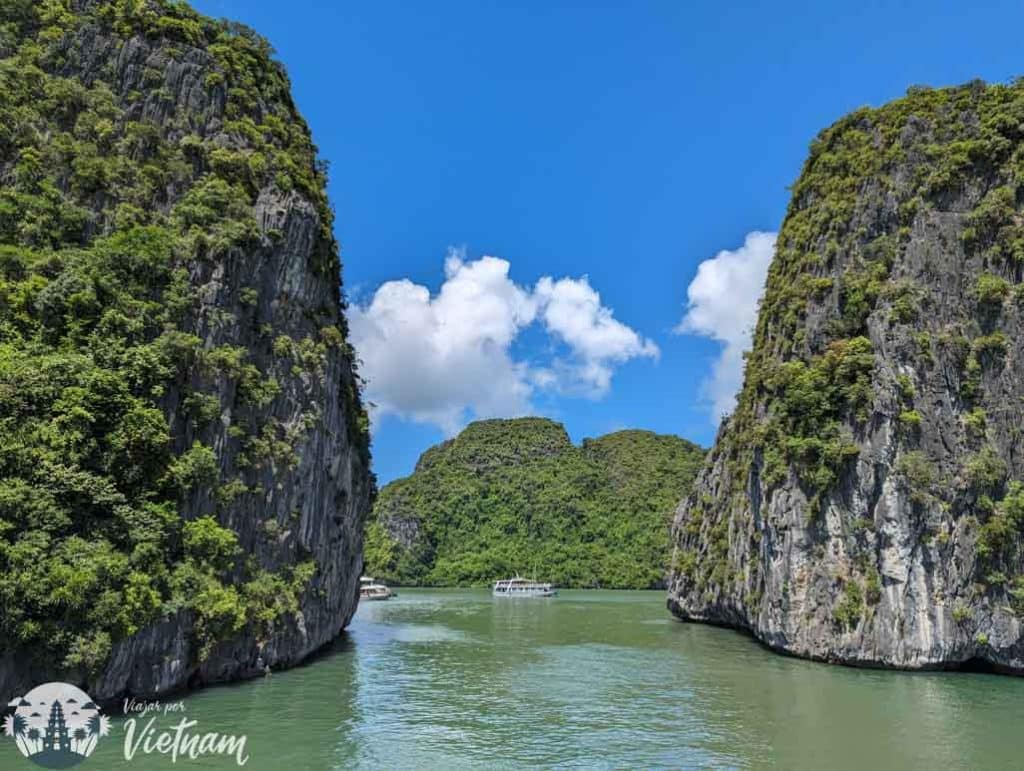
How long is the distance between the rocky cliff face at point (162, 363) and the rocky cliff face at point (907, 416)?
20.2 m

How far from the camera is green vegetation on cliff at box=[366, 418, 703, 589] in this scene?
107m

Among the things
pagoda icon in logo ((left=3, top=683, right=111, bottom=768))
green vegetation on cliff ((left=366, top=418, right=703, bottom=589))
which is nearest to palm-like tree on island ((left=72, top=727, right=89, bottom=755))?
pagoda icon in logo ((left=3, top=683, right=111, bottom=768))

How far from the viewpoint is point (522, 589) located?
274 ft

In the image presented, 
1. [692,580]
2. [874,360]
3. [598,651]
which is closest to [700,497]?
[692,580]

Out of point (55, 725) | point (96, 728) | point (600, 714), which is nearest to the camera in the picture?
point (55, 725)

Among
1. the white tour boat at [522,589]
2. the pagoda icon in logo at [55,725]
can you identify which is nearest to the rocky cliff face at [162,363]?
the pagoda icon in logo at [55,725]

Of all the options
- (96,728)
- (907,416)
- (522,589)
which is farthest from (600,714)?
(522,589)

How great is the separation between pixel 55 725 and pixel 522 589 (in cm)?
7104

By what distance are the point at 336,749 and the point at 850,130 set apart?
38787 millimetres

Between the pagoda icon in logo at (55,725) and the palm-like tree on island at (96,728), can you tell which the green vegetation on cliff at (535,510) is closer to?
the palm-like tree on island at (96,728)

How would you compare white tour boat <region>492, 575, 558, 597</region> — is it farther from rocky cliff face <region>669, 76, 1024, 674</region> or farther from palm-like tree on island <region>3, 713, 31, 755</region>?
palm-like tree on island <region>3, 713, 31, 755</region>

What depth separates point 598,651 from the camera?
33.8 m

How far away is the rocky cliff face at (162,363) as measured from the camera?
16312 mm

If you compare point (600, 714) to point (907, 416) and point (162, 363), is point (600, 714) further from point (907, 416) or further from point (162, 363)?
point (907, 416)
